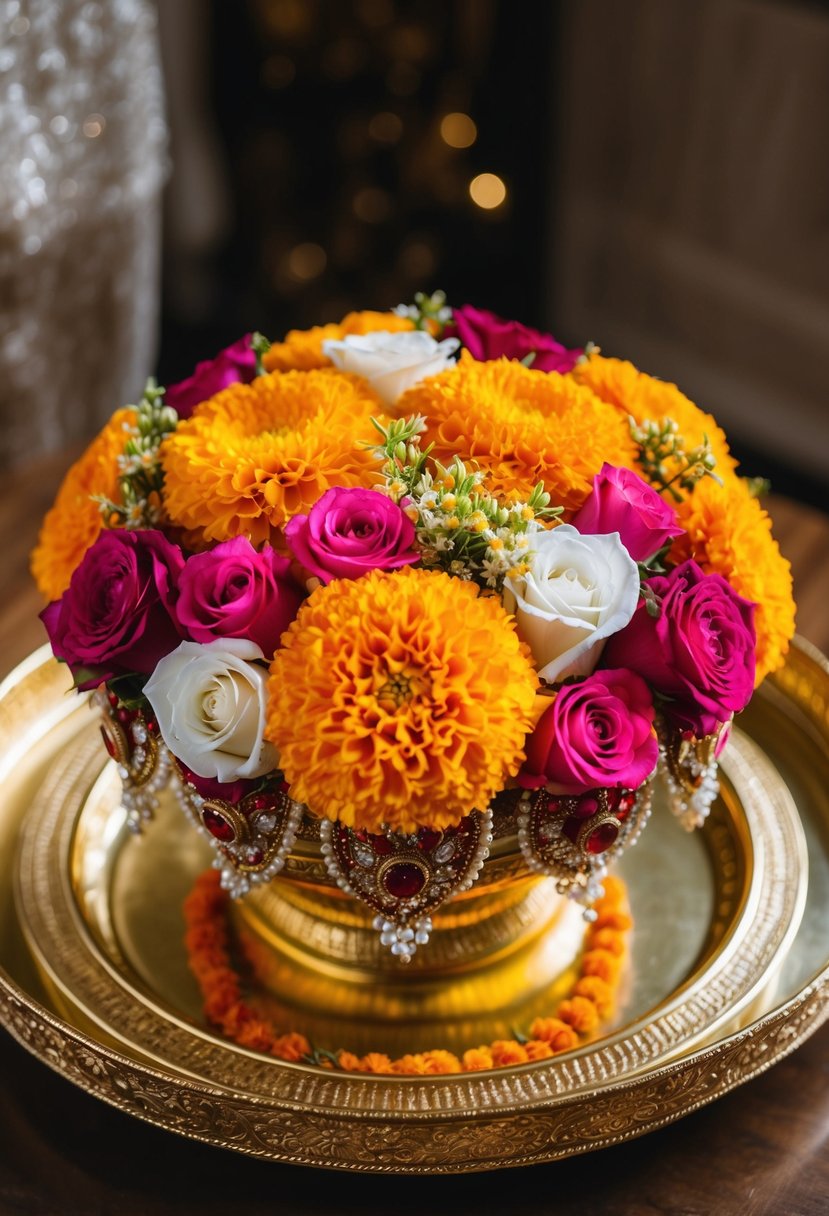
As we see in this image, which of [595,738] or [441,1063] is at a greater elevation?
[595,738]

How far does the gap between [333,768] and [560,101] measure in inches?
69.0

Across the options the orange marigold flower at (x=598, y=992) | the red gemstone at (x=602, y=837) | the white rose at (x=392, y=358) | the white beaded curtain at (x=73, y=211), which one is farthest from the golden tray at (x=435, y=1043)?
the white beaded curtain at (x=73, y=211)

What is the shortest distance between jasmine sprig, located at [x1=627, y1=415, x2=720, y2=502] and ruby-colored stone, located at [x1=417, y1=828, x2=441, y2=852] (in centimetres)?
24

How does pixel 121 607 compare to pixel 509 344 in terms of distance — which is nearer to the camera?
pixel 121 607

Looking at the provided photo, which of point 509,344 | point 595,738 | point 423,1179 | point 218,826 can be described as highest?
point 509,344

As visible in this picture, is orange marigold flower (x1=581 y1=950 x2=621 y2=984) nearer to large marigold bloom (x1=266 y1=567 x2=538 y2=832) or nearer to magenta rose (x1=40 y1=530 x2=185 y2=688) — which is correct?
large marigold bloom (x1=266 y1=567 x2=538 y2=832)

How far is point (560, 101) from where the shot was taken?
80.7 inches

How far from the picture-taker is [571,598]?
1.98ft

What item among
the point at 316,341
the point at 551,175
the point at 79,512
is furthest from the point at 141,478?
the point at 551,175

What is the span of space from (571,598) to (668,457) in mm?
168

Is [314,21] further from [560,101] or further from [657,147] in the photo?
[657,147]

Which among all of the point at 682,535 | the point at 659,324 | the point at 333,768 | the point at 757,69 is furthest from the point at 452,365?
the point at 659,324

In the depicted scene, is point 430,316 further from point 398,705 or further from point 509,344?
point 398,705

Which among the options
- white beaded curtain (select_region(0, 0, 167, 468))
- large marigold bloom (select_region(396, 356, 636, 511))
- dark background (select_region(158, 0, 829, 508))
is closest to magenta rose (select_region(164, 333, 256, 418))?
large marigold bloom (select_region(396, 356, 636, 511))
